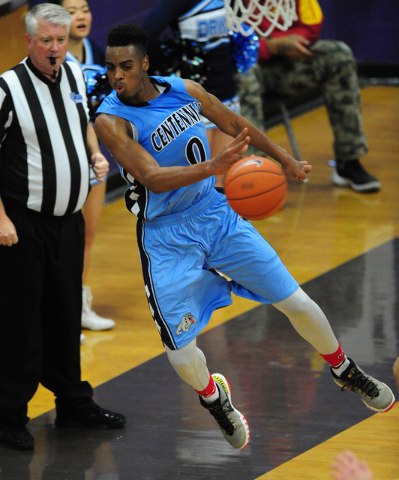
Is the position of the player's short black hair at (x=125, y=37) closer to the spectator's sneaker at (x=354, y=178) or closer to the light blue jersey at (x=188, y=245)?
the light blue jersey at (x=188, y=245)

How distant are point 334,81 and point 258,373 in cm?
381

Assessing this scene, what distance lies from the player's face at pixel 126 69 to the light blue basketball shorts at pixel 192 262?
60cm

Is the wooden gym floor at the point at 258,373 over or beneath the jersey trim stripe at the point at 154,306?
beneath

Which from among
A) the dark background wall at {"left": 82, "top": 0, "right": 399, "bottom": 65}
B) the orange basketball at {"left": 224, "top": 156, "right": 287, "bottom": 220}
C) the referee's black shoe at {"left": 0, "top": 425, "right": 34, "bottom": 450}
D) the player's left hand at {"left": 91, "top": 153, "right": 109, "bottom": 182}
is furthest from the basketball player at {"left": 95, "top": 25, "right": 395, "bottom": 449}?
the dark background wall at {"left": 82, "top": 0, "right": 399, "bottom": 65}

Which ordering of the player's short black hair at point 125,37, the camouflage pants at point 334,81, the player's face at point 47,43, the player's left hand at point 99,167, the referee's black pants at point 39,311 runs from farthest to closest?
the camouflage pants at point 334,81 < the player's left hand at point 99,167 < the referee's black pants at point 39,311 < the player's face at point 47,43 < the player's short black hair at point 125,37

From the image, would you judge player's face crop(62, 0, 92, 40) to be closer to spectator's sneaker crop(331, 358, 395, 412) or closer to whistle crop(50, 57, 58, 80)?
whistle crop(50, 57, 58, 80)

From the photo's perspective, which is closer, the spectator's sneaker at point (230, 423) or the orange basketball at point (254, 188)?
the orange basketball at point (254, 188)

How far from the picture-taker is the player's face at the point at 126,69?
12.9 ft

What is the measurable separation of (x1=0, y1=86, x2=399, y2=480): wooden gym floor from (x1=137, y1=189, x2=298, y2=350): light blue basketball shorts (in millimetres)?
754

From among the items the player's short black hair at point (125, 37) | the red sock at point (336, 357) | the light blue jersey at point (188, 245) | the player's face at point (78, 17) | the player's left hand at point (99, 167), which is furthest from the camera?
the player's face at point (78, 17)

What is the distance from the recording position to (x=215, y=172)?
12.2 feet

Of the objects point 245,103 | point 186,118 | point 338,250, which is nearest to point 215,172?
point 186,118

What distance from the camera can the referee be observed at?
14.9 feet

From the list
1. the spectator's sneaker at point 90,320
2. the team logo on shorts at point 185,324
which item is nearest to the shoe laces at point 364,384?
the team logo on shorts at point 185,324
